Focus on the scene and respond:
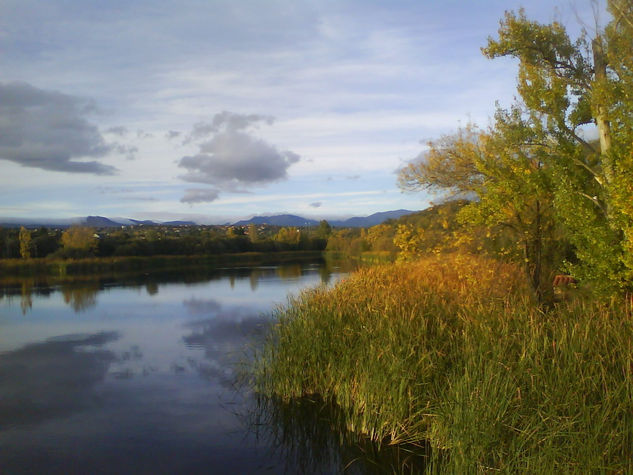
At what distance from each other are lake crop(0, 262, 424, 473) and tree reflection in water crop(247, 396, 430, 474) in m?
0.02

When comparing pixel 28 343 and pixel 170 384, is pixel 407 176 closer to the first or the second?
pixel 170 384

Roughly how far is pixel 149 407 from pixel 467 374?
229 inches

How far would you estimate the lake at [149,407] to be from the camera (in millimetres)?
6848

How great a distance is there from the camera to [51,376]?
11203 mm

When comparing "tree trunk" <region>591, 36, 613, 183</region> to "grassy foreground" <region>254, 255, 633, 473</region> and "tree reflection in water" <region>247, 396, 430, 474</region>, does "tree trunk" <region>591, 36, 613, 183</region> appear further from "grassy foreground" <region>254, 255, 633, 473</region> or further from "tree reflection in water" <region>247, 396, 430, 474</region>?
"tree reflection in water" <region>247, 396, 430, 474</region>

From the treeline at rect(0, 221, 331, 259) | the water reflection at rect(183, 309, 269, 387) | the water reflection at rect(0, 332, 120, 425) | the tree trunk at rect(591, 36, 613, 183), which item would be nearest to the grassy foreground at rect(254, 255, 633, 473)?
the water reflection at rect(183, 309, 269, 387)

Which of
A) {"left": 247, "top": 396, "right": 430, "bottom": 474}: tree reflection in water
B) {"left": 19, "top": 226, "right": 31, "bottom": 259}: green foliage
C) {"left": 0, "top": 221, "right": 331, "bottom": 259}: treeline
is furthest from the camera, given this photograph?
{"left": 0, "top": 221, "right": 331, "bottom": 259}: treeline

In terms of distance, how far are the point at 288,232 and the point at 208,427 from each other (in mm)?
59809

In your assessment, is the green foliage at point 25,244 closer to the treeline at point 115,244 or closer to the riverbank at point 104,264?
the treeline at point 115,244

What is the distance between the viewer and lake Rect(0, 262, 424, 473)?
6.85 metres

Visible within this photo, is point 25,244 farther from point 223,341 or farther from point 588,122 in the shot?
point 588,122

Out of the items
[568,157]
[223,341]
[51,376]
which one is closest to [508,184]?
[568,157]

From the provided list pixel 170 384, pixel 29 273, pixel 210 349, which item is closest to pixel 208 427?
pixel 170 384

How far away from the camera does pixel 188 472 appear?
6516 mm
